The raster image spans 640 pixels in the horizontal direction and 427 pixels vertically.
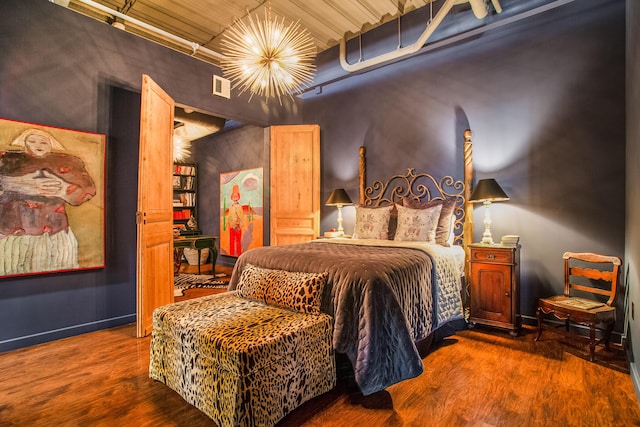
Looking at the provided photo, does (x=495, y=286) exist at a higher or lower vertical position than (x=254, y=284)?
lower

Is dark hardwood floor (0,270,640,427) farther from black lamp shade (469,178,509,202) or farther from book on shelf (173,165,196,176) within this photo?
book on shelf (173,165,196,176)

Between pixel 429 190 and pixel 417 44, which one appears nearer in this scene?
pixel 417 44

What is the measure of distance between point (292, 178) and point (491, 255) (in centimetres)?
289

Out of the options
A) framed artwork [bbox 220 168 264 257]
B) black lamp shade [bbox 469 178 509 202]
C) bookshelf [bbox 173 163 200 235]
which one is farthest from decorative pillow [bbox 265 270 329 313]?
bookshelf [bbox 173 163 200 235]

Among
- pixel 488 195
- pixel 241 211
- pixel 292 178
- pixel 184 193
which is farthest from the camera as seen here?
pixel 184 193

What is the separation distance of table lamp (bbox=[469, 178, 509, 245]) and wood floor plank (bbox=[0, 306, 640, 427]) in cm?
106

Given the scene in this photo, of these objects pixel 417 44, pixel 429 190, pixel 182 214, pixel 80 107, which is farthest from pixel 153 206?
pixel 182 214

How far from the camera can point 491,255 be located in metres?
3.00

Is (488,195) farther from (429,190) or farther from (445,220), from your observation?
(429,190)

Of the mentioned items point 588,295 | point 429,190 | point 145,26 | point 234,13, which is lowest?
point 588,295

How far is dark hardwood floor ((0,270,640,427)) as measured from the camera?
171cm

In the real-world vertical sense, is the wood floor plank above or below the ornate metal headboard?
below

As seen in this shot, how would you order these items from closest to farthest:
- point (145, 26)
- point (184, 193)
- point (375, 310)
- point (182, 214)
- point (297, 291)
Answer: point (375, 310)
point (297, 291)
point (145, 26)
point (182, 214)
point (184, 193)

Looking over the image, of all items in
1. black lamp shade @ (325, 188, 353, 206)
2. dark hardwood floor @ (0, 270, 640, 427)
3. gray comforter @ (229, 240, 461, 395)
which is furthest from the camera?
black lamp shade @ (325, 188, 353, 206)
